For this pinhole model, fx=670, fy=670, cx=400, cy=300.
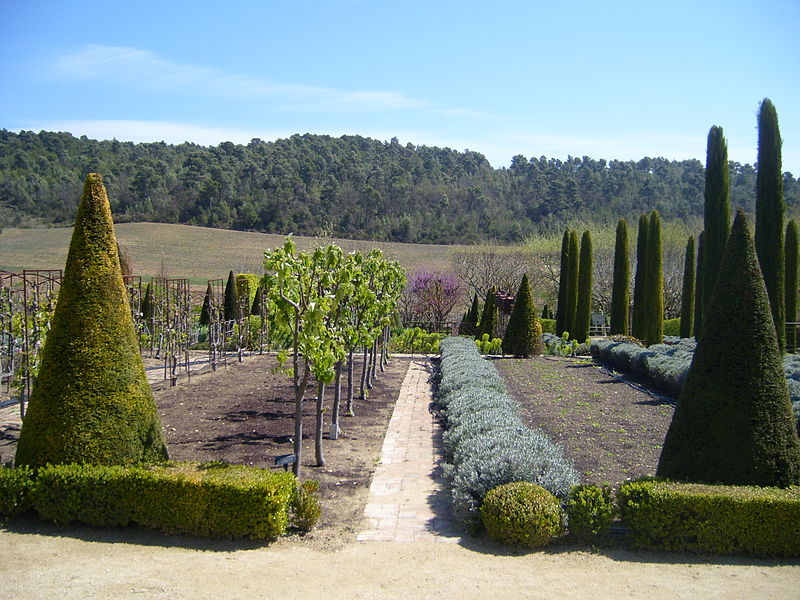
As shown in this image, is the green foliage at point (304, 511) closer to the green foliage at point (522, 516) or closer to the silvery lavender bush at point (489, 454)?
the silvery lavender bush at point (489, 454)

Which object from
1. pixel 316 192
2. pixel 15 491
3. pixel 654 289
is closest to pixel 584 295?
pixel 654 289

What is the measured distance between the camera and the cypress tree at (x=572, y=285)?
27.1 metres

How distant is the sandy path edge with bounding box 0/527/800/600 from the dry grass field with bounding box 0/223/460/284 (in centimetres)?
4011

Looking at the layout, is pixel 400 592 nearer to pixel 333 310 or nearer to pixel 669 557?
pixel 669 557

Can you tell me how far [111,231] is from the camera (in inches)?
269

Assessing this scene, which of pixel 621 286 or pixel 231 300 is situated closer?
pixel 231 300

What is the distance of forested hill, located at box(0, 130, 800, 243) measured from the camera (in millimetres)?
62469

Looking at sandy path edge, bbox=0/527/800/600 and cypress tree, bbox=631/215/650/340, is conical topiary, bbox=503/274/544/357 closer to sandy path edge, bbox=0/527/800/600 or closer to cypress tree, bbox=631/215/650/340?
cypress tree, bbox=631/215/650/340

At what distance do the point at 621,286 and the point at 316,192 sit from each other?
44.5 m

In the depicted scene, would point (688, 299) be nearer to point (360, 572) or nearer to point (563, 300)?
point (563, 300)

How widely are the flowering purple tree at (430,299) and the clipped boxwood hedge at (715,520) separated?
2733 cm

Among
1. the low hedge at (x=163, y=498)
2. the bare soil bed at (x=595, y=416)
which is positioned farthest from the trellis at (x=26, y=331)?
the bare soil bed at (x=595, y=416)

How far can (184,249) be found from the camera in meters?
55.3

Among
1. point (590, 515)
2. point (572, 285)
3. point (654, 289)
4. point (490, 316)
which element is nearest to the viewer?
point (590, 515)
